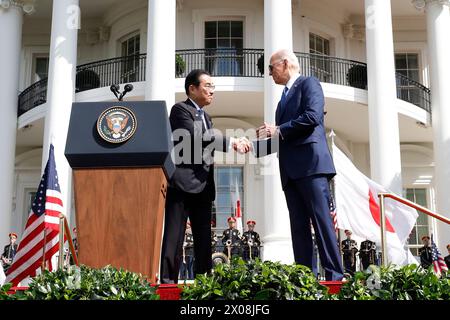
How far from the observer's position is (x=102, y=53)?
80.5 ft

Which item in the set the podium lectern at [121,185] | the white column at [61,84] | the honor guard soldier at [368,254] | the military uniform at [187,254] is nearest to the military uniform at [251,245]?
the military uniform at [187,254]

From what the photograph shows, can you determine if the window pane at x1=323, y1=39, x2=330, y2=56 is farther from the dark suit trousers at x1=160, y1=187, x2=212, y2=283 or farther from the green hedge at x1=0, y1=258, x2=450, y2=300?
the green hedge at x1=0, y1=258, x2=450, y2=300

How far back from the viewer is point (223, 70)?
22062mm

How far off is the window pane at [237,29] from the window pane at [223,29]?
13 centimetres

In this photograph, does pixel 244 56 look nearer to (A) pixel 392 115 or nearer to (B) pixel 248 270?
(A) pixel 392 115

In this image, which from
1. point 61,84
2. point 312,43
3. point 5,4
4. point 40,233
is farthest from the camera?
point 312,43

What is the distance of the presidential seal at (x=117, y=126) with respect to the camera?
17.7ft

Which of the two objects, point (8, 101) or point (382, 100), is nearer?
point (382, 100)

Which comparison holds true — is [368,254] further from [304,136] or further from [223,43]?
[304,136]

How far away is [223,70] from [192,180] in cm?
1644

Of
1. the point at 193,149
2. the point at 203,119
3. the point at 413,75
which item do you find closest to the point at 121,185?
the point at 193,149

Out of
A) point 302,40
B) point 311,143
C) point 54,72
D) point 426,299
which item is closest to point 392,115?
point 302,40

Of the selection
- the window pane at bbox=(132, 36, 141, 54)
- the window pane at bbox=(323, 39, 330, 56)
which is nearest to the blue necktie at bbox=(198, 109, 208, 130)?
the window pane at bbox=(132, 36, 141, 54)

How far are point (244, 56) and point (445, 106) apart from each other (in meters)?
6.24
